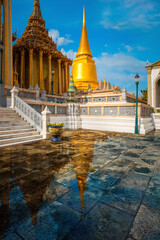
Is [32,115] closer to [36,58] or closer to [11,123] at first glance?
[11,123]

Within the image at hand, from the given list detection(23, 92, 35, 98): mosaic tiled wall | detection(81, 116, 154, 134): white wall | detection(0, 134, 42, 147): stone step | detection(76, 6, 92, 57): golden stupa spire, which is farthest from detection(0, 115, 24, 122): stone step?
detection(76, 6, 92, 57): golden stupa spire

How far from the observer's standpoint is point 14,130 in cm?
801

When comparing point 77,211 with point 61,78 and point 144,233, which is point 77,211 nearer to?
point 144,233

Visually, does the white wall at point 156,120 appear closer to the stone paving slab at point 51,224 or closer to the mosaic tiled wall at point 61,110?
the mosaic tiled wall at point 61,110

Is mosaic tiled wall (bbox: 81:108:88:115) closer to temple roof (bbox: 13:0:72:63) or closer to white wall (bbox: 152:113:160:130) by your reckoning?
white wall (bbox: 152:113:160:130)

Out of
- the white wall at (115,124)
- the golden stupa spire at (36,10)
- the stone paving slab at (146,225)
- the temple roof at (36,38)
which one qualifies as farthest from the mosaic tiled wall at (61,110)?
the golden stupa spire at (36,10)

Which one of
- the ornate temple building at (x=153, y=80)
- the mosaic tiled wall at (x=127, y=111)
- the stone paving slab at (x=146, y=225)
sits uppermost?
the ornate temple building at (x=153, y=80)

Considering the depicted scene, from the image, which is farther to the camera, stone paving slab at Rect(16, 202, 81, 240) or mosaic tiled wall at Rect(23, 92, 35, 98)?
mosaic tiled wall at Rect(23, 92, 35, 98)

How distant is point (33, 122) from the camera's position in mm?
9320

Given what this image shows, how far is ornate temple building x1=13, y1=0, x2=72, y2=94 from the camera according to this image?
24.5 meters

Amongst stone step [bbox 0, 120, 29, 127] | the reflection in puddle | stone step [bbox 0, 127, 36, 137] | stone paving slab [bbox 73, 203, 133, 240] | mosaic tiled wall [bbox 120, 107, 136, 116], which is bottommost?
stone paving slab [bbox 73, 203, 133, 240]

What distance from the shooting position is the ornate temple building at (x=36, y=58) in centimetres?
2448

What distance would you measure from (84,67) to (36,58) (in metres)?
13.1

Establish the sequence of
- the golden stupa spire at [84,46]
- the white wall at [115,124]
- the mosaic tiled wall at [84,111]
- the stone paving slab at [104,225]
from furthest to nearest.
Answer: the golden stupa spire at [84,46] < the mosaic tiled wall at [84,111] < the white wall at [115,124] < the stone paving slab at [104,225]
